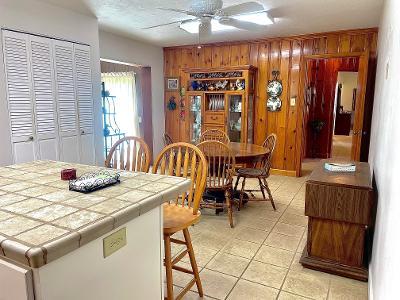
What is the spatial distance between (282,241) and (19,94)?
313 cm

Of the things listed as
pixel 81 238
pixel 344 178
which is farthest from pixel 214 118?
pixel 81 238

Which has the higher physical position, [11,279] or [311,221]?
[11,279]

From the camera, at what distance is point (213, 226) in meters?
3.12

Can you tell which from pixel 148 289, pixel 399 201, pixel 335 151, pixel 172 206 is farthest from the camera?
pixel 335 151

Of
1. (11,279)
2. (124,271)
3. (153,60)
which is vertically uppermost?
(153,60)

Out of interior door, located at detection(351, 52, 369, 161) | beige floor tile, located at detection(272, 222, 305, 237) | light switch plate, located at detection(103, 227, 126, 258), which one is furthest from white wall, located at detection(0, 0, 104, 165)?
interior door, located at detection(351, 52, 369, 161)

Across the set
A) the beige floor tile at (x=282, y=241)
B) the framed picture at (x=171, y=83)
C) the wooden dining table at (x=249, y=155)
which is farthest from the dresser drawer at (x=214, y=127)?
the beige floor tile at (x=282, y=241)

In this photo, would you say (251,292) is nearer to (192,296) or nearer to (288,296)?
(288,296)

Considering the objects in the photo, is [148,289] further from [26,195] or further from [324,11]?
[324,11]

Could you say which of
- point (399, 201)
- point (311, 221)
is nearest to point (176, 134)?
point (311, 221)

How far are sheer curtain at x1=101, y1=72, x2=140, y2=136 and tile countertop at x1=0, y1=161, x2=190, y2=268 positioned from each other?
4.65 metres

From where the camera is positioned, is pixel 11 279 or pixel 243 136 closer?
pixel 11 279

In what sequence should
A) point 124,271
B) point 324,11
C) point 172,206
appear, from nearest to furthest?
1. point 124,271
2. point 172,206
3. point 324,11

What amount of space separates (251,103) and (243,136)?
0.64m
